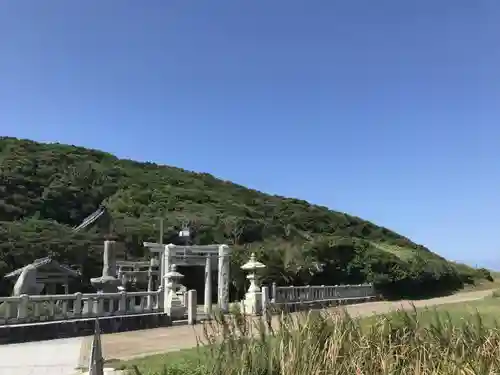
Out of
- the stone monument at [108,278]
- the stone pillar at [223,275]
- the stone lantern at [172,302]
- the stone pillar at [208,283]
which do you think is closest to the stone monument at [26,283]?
the stone monument at [108,278]

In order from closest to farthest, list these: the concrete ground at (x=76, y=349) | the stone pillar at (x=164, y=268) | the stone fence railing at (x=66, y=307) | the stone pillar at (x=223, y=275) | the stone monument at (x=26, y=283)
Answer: the concrete ground at (x=76, y=349)
the stone fence railing at (x=66, y=307)
the stone monument at (x=26, y=283)
the stone pillar at (x=164, y=268)
the stone pillar at (x=223, y=275)

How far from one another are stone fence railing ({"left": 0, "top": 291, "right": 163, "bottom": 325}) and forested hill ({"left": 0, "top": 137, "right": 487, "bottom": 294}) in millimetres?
10627

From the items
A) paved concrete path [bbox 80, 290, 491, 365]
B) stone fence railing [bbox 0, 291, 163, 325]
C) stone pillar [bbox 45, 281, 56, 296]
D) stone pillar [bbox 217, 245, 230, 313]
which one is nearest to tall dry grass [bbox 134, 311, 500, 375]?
paved concrete path [bbox 80, 290, 491, 365]

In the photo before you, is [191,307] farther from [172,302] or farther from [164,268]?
[164,268]

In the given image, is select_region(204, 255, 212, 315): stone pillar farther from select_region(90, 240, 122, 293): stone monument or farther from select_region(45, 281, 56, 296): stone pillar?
select_region(45, 281, 56, 296): stone pillar

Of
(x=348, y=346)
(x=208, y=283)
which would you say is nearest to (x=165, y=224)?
(x=208, y=283)

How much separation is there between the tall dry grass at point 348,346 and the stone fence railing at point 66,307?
373 inches

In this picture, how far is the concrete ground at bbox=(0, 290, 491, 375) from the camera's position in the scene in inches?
345

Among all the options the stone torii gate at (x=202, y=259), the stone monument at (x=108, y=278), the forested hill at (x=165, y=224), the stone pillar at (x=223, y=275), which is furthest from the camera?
Result: the forested hill at (x=165, y=224)

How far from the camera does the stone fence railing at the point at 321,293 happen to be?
70.1 ft

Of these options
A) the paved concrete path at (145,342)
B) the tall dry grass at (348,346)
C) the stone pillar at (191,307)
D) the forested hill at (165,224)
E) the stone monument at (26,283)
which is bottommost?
the paved concrete path at (145,342)

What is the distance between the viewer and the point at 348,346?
4488 mm

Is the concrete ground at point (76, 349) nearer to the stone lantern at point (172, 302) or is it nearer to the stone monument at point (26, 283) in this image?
the stone lantern at point (172, 302)

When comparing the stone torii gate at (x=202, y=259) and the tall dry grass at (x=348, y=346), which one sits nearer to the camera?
the tall dry grass at (x=348, y=346)
